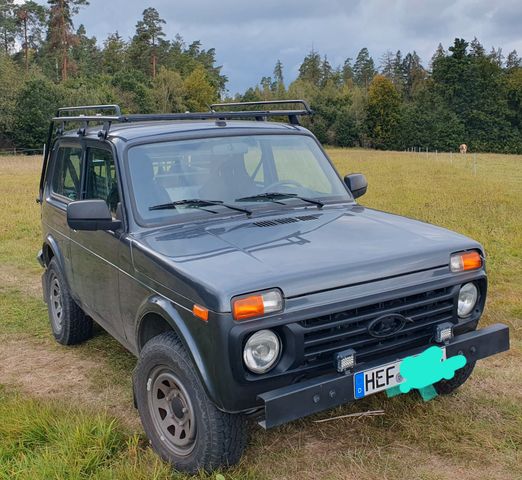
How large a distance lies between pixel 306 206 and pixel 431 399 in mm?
1562

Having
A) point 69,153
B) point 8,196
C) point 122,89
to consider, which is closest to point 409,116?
point 122,89

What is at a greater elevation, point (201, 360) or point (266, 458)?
point (201, 360)

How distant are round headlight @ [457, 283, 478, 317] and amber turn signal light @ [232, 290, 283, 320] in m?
1.28

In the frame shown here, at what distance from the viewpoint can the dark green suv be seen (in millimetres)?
2986

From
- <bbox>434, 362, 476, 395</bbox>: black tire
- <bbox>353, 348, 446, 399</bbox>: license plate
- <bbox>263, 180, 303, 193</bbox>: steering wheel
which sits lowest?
<bbox>434, 362, 476, 395</bbox>: black tire

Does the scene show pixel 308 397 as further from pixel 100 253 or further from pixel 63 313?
pixel 63 313

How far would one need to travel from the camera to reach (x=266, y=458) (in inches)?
140

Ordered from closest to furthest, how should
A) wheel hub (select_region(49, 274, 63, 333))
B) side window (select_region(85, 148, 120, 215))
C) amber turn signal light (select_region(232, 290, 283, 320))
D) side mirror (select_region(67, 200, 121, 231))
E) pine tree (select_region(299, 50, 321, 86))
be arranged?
amber turn signal light (select_region(232, 290, 283, 320)) < side mirror (select_region(67, 200, 121, 231)) < side window (select_region(85, 148, 120, 215)) < wheel hub (select_region(49, 274, 63, 333)) < pine tree (select_region(299, 50, 321, 86))

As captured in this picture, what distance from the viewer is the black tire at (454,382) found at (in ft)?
13.3

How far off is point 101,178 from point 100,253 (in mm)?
600

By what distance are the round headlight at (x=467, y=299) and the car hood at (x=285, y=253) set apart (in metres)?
0.26

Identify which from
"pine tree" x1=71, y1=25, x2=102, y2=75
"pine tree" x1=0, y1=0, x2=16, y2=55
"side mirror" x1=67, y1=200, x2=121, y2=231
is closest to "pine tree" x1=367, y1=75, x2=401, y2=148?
"pine tree" x1=71, y1=25, x2=102, y2=75

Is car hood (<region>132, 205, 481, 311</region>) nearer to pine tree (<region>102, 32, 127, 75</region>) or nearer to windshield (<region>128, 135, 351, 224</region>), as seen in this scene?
windshield (<region>128, 135, 351, 224</region>)

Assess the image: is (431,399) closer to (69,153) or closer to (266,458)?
(266,458)
